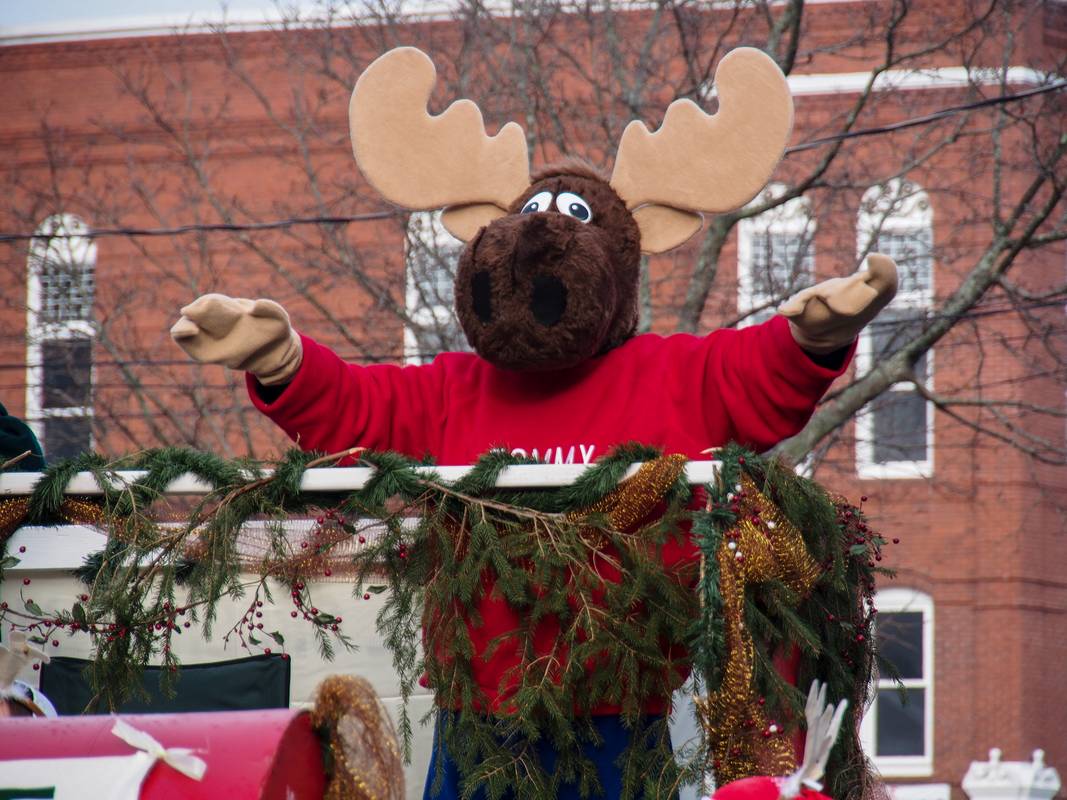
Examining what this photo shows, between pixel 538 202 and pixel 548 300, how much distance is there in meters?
0.47

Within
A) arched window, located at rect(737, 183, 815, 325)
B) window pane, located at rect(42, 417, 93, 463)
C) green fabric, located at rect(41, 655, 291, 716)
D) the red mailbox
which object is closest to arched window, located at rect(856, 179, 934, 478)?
arched window, located at rect(737, 183, 815, 325)

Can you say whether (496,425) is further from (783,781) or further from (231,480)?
(783,781)

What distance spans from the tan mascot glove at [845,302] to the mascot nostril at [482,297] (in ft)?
2.36

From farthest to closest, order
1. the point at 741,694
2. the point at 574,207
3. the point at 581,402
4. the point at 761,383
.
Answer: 1. the point at 574,207
2. the point at 581,402
3. the point at 761,383
4. the point at 741,694

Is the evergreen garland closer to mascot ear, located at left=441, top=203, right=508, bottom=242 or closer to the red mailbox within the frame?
the red mailbox

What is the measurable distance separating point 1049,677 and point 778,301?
6.03m

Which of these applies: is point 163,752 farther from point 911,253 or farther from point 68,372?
point 68,372

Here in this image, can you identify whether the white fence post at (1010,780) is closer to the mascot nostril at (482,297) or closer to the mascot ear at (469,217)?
the mascot ear at (469,217)

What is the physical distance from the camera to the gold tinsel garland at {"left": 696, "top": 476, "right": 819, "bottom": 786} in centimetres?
282

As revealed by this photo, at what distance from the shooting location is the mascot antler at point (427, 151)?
13.1 ft

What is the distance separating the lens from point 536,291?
3443mm

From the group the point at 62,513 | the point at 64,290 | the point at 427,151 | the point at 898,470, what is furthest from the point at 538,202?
the point at 898,470

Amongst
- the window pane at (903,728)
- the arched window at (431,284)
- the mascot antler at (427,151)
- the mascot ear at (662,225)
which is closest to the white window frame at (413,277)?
the arched window at (431,284)

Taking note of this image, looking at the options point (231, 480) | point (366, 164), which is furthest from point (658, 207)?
point (231, 480)
